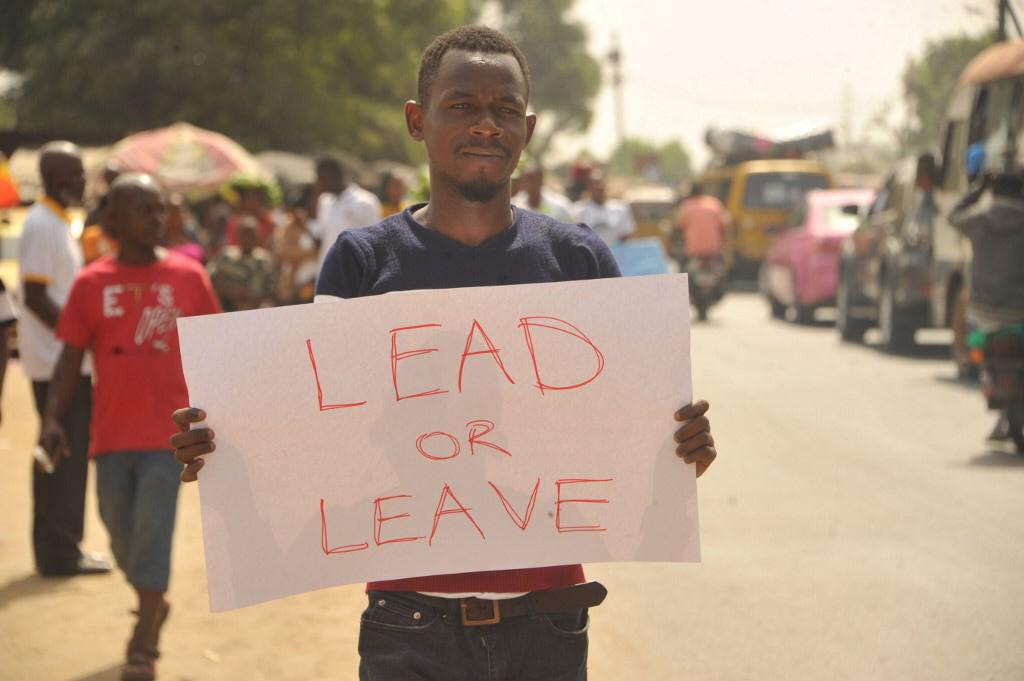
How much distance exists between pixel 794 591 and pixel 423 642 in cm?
373

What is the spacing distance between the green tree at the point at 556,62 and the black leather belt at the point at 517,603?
77.2 meters

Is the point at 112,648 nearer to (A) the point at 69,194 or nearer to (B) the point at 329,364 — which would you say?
(A) the point at 69,194

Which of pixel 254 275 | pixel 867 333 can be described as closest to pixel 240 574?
pixel 254 275

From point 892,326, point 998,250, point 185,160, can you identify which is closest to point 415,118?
point 998,250

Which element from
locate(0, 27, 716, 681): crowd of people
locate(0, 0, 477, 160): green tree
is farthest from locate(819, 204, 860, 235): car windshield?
locate(0, 0, 477, 160): green tree

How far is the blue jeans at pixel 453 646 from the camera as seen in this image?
9.33 ft

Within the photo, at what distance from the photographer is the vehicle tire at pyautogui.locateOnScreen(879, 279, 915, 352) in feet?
51.2

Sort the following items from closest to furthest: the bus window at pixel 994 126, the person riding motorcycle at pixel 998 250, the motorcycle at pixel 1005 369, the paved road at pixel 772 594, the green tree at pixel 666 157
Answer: the paved road at pixel 772 594 → the person riding motorcycle at pixel 998 250 → the motorcycle at pixel 1005 369 → the bus window at pixel 994 126 → the green tree at pixel 666 157

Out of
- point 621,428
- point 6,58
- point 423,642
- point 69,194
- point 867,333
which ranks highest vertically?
point 6,58

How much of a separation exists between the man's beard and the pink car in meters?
16.5

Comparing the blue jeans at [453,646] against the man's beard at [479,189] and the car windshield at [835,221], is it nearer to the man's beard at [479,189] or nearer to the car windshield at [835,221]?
the man's beard at [479,189]

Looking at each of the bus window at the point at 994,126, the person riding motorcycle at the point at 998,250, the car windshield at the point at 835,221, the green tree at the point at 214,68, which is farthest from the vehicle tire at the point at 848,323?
the green tree at the point at 214,68

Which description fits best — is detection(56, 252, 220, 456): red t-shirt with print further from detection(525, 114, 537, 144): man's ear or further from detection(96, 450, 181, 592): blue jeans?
detection(525, 114, 537, 144): man's ear

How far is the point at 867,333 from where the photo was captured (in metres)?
19.2
